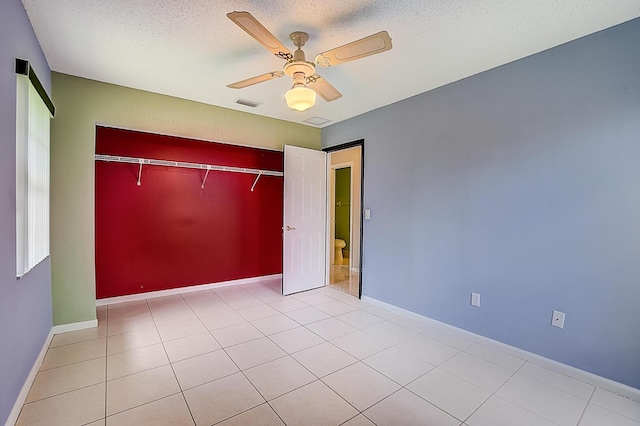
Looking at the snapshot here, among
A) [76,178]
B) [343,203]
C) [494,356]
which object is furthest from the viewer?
[343,203]

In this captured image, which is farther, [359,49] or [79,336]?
[79,336]

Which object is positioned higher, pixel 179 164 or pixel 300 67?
pixel 300 67

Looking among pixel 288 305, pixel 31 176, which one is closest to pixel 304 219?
pixel 288 305

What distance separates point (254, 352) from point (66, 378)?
129 cm

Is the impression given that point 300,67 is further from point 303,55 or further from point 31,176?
point 31,176

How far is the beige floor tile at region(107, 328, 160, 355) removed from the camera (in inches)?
96.5

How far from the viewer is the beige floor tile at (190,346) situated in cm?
237

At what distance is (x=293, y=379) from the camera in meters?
2.06

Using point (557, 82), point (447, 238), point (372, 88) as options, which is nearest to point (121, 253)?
point (372, 88)

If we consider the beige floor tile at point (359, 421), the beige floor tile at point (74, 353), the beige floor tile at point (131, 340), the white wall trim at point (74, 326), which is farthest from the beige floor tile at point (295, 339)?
the white wall trim at point (74, 326)

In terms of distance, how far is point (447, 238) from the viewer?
2.93 m

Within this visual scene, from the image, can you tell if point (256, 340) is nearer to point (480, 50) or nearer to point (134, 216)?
point (134, 216)

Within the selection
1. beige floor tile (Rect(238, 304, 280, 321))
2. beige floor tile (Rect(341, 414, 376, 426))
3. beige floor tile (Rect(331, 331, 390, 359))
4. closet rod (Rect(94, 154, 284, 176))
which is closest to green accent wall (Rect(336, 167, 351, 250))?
closet rod (Rect(94, 154, 284, 176))

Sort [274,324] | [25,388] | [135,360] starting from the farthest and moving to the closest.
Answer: [274,324], [135,360], [25,388]
